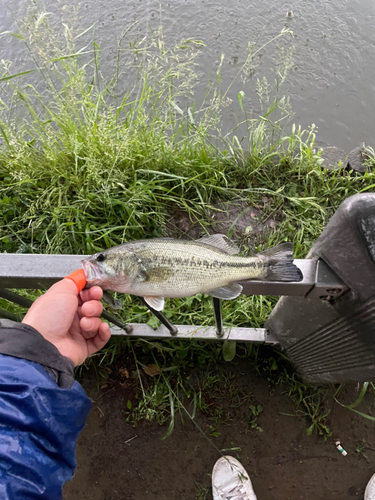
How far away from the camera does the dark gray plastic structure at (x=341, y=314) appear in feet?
4.54

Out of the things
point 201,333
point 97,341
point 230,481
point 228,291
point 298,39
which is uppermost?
point 298,39

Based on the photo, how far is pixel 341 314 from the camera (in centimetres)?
171

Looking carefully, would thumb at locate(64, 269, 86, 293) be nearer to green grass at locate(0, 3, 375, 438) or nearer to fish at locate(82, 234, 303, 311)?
fish at locate(82, 234, 303, 311)

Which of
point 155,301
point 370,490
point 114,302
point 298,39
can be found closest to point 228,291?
point 155,301

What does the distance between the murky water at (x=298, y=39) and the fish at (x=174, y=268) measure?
3507 millimetres

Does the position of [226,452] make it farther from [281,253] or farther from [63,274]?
[63,274]

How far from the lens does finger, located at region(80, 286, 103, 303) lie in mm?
1618

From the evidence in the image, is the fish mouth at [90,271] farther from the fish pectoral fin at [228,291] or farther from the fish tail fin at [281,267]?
the fish tail fin at [281,267]

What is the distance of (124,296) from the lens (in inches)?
119

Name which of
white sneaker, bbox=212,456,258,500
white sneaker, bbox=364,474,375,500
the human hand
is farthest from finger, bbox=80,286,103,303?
white sneaker, bbox=364,474,375,500

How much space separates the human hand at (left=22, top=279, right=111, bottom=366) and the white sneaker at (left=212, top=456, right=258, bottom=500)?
164cm

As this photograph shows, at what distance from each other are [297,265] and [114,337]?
189cm

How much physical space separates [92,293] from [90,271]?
0.50 feet

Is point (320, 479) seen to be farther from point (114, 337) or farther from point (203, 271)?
point (203, 271)
